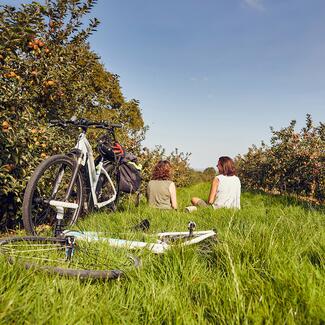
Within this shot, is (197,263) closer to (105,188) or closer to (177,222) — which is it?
(177,222)

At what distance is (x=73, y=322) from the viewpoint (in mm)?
1394

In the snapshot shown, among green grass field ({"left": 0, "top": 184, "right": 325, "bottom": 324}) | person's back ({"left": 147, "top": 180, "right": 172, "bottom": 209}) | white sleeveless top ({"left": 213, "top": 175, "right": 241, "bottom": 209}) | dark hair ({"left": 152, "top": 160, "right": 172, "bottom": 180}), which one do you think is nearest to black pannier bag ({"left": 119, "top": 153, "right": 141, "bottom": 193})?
person's back ({"left": 147, "top": 180, "right": 172, "bottom": 209})

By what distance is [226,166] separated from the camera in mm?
6246

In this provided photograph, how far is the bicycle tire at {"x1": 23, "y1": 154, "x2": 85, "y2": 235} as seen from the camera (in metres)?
2.92

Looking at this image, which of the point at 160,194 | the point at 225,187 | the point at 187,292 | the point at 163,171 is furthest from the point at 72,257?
the point at 225,187

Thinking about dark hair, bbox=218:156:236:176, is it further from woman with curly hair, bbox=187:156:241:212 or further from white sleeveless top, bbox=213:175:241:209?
white sleeveless top, bbox=213:175:241:209

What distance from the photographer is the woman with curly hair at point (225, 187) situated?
6113mm

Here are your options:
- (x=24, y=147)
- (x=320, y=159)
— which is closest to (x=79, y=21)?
(x=24, y=147)

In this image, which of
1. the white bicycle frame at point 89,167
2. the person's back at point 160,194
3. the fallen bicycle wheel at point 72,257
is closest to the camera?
the fallen bicycle wheel at point 72,257

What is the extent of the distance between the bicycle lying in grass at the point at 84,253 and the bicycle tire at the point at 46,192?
527mm


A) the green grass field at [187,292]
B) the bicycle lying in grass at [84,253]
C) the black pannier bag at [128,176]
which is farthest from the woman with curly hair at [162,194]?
the green grass field at [187,292]

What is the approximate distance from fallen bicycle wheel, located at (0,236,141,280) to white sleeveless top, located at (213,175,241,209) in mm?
3984

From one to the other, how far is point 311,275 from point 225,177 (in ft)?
14.6

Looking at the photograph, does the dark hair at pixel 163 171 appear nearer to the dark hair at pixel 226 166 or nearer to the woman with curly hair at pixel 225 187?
the woman with curly hair at pixel 225 187
